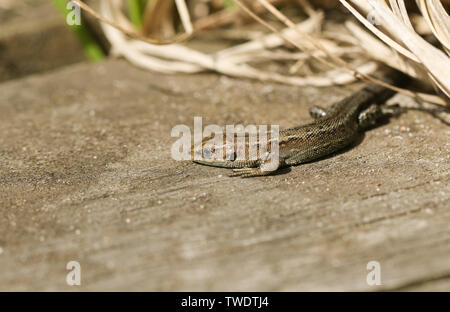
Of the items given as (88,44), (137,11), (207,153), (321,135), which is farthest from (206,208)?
(88,44)

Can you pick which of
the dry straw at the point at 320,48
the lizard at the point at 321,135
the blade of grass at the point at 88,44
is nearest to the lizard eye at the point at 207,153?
the lizard at the point at 321,135

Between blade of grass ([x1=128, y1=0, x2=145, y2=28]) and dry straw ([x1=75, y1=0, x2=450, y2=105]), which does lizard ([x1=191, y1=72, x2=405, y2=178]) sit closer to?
dry straw ([x1=75, y1=0, x2=450, y2=105])

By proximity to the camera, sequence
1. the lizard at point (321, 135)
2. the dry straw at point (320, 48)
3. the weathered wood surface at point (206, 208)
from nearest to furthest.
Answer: the weathered wood surface at point (206, 208), the dry straw at point (320, 48), the lizard at point (321, 135)

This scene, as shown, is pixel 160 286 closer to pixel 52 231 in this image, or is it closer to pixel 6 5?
pixel 52 231

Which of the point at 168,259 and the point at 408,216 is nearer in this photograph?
the point at 168,259

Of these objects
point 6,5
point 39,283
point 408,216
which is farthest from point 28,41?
point 408,216

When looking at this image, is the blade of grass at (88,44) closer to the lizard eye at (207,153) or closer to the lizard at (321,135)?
the lizard at (321,135)

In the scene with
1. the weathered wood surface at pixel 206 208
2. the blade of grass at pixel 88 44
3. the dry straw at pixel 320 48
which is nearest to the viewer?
the weathered wood surface at pixel 206 208

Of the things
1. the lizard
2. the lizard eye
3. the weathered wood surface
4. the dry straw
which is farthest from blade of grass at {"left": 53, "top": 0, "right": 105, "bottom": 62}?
the lizard eye
